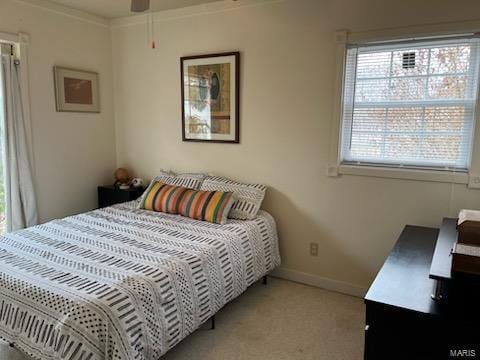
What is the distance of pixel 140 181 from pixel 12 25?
5.92 ft

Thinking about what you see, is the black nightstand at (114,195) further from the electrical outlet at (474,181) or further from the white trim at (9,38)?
the electrical outlet at (474,181)

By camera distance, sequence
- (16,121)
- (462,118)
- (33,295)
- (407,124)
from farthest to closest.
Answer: (16,121), (407,124), (462,118), (33,295)

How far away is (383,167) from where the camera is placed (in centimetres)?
275

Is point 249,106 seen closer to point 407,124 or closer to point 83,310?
point 407,124

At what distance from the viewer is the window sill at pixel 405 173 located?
8.10ft

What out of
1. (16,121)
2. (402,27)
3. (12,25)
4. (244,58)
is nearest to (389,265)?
(402,27)

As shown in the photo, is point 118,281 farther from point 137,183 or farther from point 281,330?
point 137,183

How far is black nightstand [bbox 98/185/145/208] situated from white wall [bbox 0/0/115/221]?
14 cm

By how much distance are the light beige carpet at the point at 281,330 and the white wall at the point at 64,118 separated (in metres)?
1.75

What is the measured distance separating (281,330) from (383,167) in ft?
4.70

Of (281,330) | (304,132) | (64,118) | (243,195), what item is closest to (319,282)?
(281,330)

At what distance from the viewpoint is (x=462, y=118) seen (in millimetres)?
2465

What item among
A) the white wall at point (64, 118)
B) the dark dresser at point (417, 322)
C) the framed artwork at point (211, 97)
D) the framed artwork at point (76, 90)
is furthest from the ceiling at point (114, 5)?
the dark dresser at point (417, 322)

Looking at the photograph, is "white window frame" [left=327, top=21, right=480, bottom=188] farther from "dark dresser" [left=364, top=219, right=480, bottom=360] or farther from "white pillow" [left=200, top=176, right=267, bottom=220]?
"dark dresser" [left=364, top=219, right=480, bottom=360]
